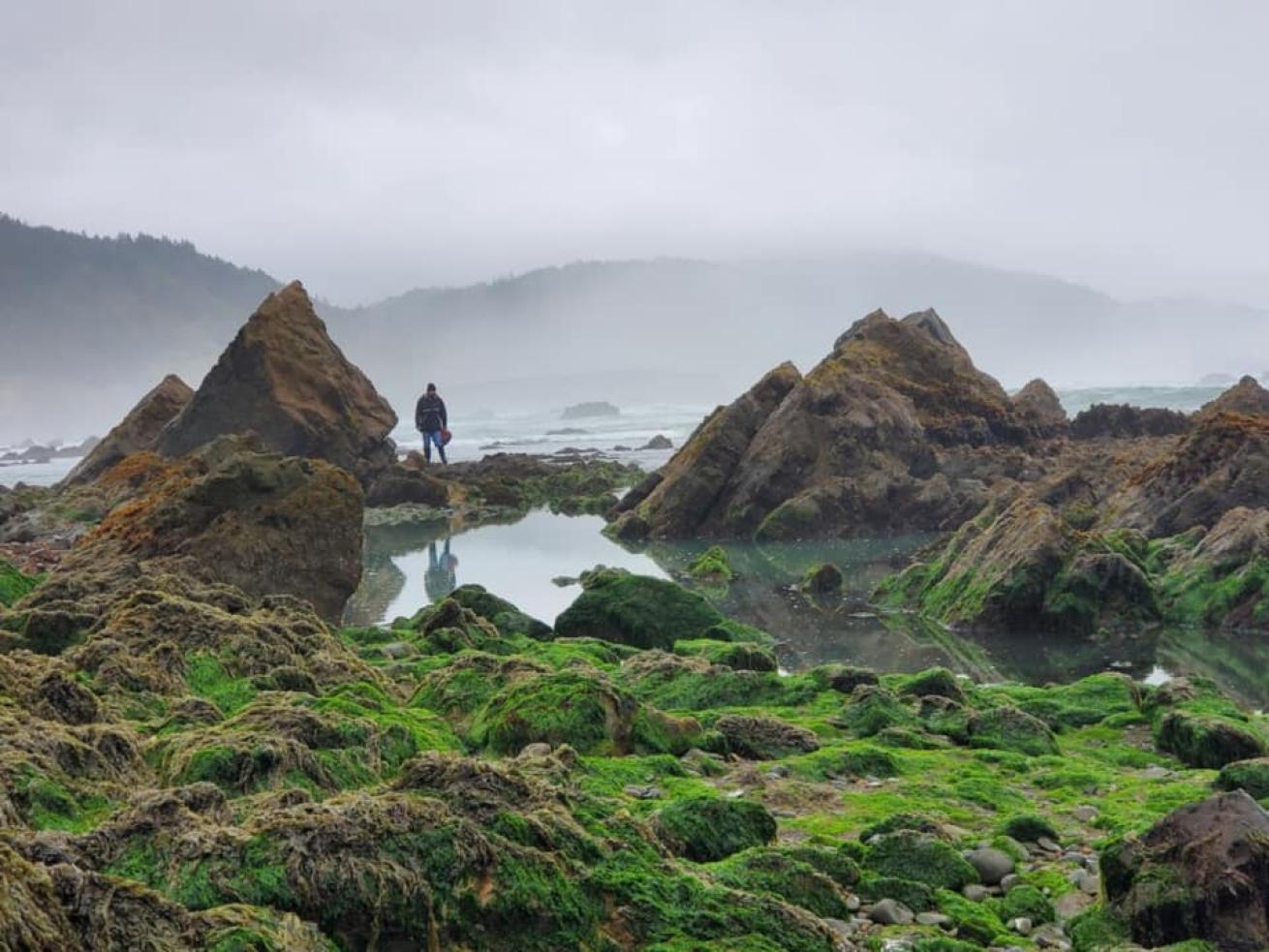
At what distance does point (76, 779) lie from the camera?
23.1 feet

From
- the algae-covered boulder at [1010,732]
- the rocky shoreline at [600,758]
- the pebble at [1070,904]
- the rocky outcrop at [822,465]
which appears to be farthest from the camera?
the rocky outcrop at [822,465]

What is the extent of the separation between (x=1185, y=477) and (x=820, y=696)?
51.6ft

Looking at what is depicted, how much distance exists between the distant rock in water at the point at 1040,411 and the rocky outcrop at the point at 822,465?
120 inches

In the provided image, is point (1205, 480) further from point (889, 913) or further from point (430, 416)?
point (430, 416)

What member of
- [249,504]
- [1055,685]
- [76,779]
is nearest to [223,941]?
[76,779]

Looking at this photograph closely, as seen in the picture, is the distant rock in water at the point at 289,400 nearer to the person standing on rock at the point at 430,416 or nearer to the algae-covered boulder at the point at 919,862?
the person standing on rock at the point at 430,416

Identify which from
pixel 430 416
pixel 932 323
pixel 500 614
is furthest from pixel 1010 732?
pixel 932 323

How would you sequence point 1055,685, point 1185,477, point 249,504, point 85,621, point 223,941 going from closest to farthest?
1. point 223,941
2. point 85,621
3. point 1055,685
4. point 249,504
5. point 1185,477

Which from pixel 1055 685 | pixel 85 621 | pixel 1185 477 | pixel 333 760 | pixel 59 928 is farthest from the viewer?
pixel 1185 477

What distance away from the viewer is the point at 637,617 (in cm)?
1778

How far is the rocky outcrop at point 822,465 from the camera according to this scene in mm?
34188

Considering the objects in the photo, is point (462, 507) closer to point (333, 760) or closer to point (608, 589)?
point (608, 589)

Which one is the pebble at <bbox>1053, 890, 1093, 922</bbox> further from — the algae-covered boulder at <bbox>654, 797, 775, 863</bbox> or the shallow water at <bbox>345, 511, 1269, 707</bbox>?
the shallow water at <bbox>345, 511, 1269, 707</bbox>

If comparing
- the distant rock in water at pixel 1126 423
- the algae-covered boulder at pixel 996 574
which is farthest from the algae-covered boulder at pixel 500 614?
the distant rock in water at pixel 1126 423
